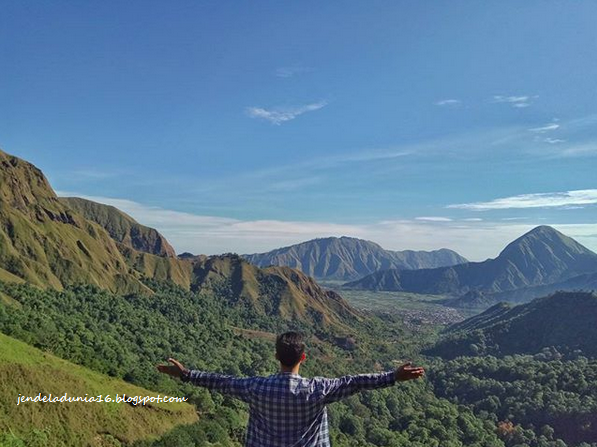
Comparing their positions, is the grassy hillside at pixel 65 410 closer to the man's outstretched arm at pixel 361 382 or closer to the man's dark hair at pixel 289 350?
the man's dark hair at pixel 289 350

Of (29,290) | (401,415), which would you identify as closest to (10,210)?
(29,290)

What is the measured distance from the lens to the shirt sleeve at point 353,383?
6.56m

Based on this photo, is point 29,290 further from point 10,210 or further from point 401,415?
point 401,415

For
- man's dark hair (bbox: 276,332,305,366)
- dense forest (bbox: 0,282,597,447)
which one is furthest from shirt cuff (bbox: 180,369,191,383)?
dense forest (bbox: 0,282,597,447)

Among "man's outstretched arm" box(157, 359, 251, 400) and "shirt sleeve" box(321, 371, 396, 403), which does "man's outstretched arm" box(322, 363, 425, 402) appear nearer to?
"shirt sleeve" box(321, 371, 396, 403)

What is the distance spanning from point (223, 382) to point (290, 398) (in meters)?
1.15

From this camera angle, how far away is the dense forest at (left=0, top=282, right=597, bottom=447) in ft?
296

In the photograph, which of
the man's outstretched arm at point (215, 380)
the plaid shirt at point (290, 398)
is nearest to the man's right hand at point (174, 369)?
the man's outstretched arm at point (215, 380)

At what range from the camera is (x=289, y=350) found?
6.74 metres

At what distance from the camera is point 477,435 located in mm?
116438

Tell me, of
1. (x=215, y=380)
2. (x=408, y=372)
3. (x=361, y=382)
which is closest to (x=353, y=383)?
(x=361, y=382)

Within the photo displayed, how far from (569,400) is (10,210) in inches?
8756

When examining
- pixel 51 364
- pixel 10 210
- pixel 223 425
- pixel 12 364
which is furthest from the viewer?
pixel 10 210

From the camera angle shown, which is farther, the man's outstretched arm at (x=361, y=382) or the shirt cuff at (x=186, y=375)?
the shirt cuff at (x=186, y=375)
